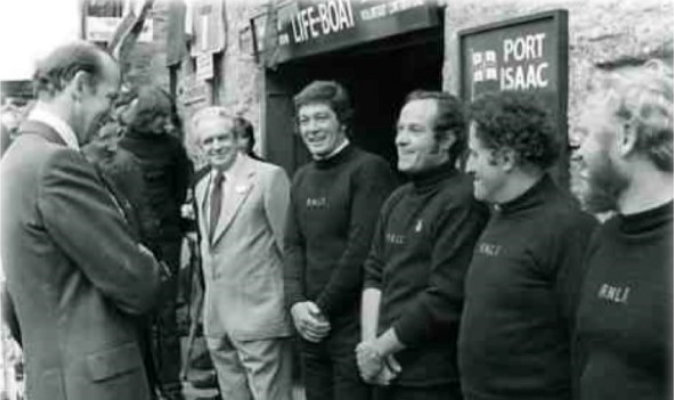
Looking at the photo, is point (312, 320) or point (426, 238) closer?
point (426, 238)

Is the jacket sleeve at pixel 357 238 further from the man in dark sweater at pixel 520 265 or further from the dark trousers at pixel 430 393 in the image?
the man in dark sweater at pixel 520 265

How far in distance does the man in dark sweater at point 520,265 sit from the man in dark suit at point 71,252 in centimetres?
99

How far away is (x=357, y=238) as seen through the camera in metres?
4.39

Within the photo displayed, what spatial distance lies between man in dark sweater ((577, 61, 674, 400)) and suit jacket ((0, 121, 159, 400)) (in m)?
1.34

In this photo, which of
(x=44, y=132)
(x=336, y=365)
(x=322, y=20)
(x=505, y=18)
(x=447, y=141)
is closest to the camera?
(x=44, y=132)

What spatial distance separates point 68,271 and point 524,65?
5.81ft

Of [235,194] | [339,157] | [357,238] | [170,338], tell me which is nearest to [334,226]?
[357,238]

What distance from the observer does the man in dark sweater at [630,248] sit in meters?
2.65

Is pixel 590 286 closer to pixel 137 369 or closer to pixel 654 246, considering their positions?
pixel 654 246

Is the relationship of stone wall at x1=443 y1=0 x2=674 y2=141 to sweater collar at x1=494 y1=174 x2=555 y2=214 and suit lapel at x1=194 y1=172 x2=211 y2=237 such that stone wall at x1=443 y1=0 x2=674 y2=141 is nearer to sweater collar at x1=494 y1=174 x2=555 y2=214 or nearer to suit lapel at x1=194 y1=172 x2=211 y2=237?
sweater collar at x1=494 y1=174 x2=555 y2=214

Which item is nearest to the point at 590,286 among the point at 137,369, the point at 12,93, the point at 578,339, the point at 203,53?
the point at 578,339

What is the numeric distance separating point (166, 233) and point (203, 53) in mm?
1749

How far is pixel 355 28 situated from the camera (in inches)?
221

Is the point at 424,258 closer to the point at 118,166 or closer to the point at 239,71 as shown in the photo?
the point at 118,166
